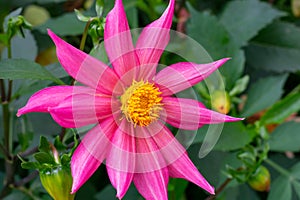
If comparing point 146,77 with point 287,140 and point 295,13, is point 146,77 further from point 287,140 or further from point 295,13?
point 295,13

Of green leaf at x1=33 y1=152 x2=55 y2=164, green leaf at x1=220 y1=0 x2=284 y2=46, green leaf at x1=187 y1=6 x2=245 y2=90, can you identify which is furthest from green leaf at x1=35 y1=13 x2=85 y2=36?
green leaf at x1=33 y1=152 x2=55 y2=164

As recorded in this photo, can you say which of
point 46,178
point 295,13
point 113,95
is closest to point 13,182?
point 46,178

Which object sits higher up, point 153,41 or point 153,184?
point 153,41

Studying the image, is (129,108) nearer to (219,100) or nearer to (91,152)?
(91,152)

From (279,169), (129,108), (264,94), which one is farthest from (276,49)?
(129,108)

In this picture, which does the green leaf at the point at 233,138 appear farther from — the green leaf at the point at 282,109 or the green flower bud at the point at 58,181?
the green flower bud at the point at 58,181

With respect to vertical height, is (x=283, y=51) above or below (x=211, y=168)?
above

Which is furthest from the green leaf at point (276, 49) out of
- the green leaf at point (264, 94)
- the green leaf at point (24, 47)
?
the green leaf at point (24, 47)
